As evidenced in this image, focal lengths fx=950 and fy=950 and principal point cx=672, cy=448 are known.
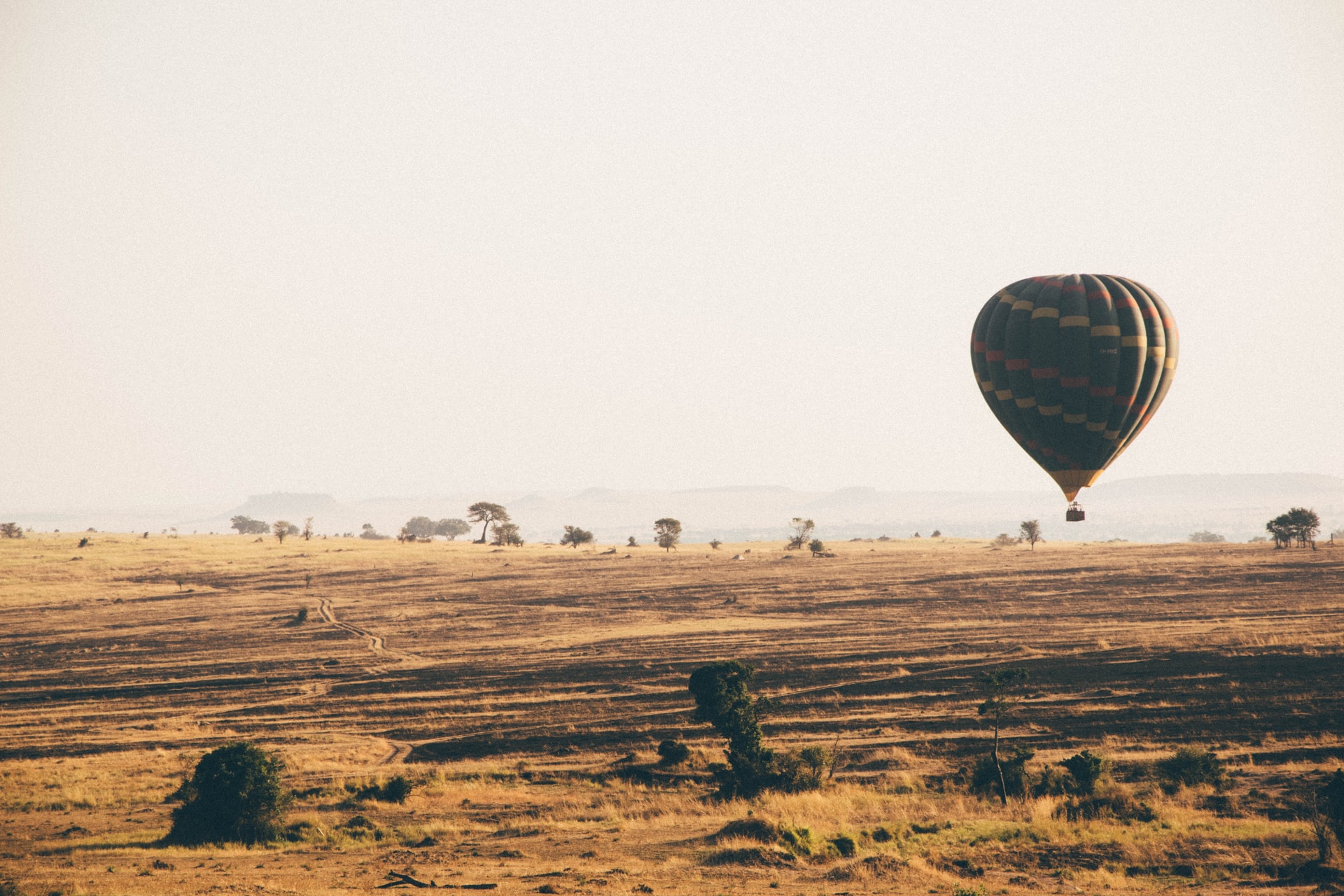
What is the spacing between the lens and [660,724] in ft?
120

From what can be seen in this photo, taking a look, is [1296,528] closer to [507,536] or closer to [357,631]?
[357,631]

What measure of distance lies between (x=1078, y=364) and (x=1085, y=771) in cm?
1453

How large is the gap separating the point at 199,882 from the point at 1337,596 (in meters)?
63.5

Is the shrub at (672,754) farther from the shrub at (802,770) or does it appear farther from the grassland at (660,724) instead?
the shrub at (802,770)

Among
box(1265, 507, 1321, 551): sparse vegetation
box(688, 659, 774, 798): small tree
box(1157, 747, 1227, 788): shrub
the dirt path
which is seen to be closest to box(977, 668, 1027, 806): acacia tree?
box(1157, 747, 1227, 788): shrub

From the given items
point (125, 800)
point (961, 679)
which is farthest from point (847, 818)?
point (125, 800)

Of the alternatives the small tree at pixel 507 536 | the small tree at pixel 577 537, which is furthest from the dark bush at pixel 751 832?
the small tree at pixel 507 536

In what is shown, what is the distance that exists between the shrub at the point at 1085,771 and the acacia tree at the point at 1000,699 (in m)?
1.99

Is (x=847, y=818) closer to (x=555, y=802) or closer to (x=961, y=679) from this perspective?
(x=555, y=802)

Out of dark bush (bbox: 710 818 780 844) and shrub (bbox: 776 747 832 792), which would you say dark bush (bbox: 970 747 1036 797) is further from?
dark bush (bbox: 710 818 780 844)

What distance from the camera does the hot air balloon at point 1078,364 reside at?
114 feet

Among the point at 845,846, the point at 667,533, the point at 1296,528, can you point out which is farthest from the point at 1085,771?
the point at 667,533

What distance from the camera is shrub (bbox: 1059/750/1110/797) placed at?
1104 inches

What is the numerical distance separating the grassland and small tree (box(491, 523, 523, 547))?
55.1m
